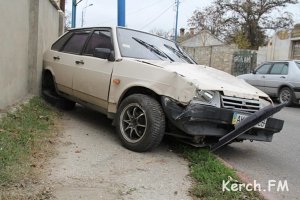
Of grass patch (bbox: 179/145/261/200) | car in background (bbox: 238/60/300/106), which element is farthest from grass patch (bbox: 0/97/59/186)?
car in background (bbox: 238/60/300/106)

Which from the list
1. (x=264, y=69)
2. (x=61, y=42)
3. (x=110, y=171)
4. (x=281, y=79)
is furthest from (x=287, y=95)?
(x=110, y=171)

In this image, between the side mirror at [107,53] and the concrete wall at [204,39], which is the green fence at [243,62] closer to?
the concrete wall at [204,39]

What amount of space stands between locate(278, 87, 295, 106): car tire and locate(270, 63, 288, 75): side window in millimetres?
581

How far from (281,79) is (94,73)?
9.51 metres

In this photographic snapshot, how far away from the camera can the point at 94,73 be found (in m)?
6.95

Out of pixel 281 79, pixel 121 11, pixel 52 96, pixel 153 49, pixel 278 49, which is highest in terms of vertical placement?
pixel 121 11

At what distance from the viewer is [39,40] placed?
8.83 meters

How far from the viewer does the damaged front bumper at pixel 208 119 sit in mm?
5480

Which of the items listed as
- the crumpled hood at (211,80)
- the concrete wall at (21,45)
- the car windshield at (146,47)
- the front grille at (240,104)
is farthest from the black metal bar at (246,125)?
the concrete wall at (21,45)

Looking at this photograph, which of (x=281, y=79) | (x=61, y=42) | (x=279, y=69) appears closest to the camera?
(x=61, y=42)

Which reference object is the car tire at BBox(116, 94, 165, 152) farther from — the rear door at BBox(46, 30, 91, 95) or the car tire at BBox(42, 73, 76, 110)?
the car tire at BBox(42, 73, 76, 110)

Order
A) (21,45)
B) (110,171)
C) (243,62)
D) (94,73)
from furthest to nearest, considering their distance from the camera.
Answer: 1. (243,62)
2. (21,45)
3. (94,73)
4. (110,171)

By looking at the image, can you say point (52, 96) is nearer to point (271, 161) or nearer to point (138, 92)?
point (138, 92)

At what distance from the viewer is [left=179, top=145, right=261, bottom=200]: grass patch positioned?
14.6ft
